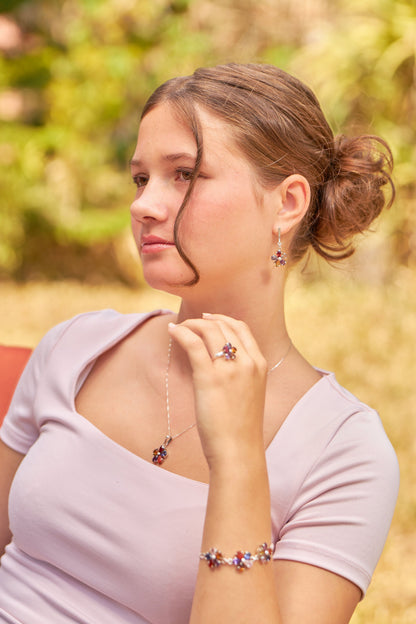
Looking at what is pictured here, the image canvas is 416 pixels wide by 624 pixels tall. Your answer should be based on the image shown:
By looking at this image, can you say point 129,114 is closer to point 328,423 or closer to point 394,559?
point 394,559

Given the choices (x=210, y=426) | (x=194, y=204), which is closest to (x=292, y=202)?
(x=194, y=204)

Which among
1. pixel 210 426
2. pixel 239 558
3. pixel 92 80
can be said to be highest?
pixel 92 80

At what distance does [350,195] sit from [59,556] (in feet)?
3.57

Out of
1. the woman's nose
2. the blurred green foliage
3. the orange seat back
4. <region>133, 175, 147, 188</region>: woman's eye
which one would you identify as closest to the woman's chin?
the woman's nose

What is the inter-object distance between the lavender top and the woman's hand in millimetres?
231

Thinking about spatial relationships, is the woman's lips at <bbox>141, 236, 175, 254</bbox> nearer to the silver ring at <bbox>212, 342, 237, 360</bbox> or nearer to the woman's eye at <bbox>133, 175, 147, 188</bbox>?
the woman's eye at <bbox>133, 175, 147, 188</bbox>

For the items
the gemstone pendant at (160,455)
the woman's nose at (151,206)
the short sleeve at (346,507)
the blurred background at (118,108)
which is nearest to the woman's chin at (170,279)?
the woman's nose at (151,206)

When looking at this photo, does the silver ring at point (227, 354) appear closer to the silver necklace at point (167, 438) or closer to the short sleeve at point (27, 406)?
the silver necklace at point (167, 438)

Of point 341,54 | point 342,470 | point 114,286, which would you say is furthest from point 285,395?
point 114,286

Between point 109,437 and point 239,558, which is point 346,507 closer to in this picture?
point 239,558

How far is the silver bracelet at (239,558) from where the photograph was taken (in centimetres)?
126

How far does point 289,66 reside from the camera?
9.97m

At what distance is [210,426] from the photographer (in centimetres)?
130

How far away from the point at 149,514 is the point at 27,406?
1.66 ft
